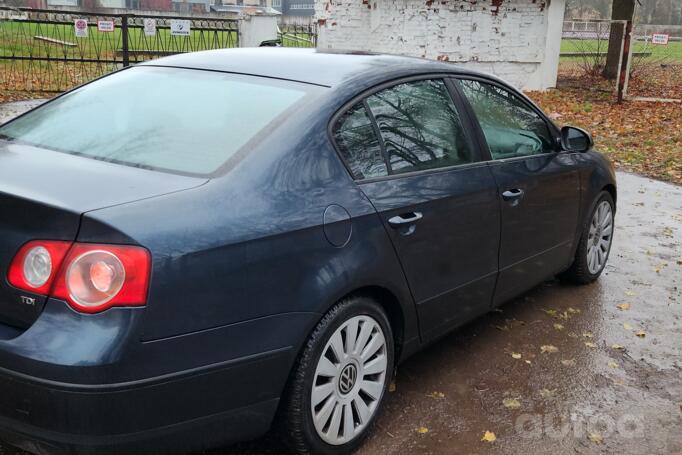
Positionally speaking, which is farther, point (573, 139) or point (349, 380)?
point (573, 139)

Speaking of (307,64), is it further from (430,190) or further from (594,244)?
(594,244)

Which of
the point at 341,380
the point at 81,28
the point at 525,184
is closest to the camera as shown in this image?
the point at 341,380

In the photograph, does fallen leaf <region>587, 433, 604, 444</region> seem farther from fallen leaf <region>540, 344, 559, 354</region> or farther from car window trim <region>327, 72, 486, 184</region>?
car window trim <region>327, 72, 486, 184</region>

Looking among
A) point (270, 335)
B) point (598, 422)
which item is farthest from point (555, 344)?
point (270, 335)

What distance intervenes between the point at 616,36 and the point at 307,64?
60.4ft

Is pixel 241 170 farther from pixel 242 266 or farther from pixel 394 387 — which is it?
pixel 394 387

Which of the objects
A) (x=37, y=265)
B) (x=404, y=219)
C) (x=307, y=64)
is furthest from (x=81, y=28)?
(x=37, y=265)

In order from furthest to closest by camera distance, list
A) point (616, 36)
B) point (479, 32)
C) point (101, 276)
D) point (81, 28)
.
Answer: point (616, 36)
point (479, 32)
point (81, 28)
point (101, 276)

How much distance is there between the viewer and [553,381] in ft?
13.0

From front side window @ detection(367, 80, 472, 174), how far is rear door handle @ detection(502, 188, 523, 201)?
30 cm

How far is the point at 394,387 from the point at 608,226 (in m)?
2.53

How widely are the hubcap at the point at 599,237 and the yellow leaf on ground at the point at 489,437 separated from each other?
2.22 metres

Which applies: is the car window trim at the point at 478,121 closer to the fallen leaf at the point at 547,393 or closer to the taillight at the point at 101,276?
the fallen leaf at the point at 547,393

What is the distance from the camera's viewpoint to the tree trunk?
19.7 meters
